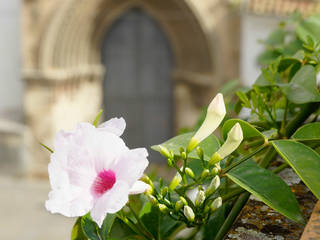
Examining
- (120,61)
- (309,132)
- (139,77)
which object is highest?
(309,132)

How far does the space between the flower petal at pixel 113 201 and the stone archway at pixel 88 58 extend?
16.2ft

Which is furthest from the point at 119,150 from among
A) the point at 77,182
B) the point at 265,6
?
the point at 265,6

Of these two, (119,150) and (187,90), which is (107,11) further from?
(119,150)

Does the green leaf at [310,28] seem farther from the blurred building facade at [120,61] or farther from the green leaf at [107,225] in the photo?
the blurred building facade at [120,61]

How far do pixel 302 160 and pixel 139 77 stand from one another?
19.5ft

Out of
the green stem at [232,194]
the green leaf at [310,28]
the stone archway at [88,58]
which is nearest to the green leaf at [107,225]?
the green stem at [232,194]

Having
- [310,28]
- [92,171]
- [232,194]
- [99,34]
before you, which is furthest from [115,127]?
[99,34]

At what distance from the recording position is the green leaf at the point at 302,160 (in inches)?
13.3

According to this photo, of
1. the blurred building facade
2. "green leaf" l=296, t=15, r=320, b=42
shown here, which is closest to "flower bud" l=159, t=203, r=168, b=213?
"green leaf" l=296, t=15, r=320, b=42

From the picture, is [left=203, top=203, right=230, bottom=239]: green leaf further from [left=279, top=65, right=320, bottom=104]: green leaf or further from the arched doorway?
the arched doorway

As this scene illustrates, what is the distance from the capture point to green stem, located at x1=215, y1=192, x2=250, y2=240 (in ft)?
1.32

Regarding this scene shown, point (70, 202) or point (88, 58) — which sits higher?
point (70, 202)

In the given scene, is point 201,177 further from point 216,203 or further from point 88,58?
point 88,58

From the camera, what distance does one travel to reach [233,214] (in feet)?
1.37
